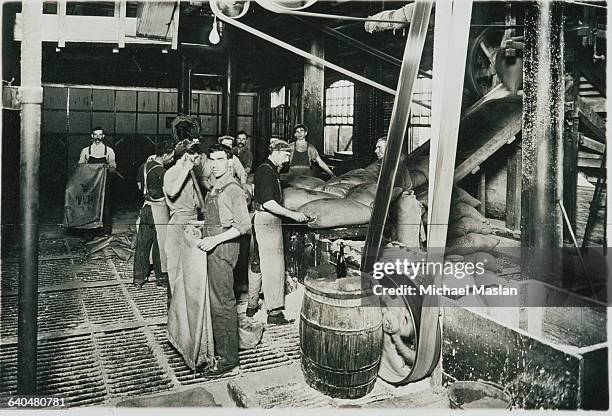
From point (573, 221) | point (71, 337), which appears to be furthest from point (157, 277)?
point (573, 221)

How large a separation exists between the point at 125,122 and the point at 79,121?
1126mm

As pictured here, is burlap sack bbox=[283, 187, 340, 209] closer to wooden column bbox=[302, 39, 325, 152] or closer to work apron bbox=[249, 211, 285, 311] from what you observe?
work apron bbox=[249, 211, 285, 311]

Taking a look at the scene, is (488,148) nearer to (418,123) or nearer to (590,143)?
(590,143)

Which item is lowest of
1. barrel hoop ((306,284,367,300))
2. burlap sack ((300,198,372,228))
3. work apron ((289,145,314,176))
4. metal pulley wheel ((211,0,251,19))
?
barrel hoop ((306,284,367,300))

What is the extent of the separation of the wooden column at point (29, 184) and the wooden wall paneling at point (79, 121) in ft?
32.1

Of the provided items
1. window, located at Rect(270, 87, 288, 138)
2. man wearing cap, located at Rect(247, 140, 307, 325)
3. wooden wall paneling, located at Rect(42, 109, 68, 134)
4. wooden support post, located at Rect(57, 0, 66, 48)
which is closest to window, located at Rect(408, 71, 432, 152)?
window, located at Rect(270, 87, 288, 138)

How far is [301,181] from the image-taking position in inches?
245

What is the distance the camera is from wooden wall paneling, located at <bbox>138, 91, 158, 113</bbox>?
12.1m

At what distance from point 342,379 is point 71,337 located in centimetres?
217

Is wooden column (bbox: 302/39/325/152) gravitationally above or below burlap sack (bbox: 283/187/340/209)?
above

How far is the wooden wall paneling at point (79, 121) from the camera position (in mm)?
11734

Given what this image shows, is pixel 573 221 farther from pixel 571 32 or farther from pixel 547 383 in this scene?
pixel 547 383

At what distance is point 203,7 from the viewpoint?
6.68 m

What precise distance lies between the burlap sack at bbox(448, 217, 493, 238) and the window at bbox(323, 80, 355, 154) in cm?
454
